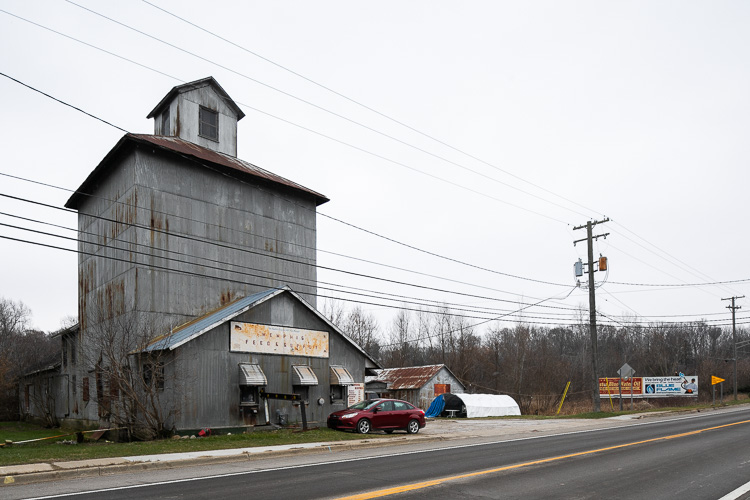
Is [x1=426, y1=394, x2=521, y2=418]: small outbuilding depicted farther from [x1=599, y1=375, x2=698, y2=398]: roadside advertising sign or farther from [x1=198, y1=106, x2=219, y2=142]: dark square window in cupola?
[x1=198, y1=106, x2=219, y2=142]: dark square window in cupola

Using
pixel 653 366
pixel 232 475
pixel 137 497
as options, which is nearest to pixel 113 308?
pixel 232 475

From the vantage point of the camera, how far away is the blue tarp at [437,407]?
151 feet

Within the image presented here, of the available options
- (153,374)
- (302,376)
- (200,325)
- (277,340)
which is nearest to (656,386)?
(302,376)

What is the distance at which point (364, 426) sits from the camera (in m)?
22.9

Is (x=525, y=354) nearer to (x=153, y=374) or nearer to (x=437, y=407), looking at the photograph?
(x=437, y=407)

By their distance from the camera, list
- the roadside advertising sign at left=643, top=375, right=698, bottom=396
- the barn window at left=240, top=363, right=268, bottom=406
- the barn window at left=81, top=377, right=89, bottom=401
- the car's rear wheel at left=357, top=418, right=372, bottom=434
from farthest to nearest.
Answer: the roadside advertising sign at left=643, top=375, right=698, bottom=396 → the barn window at left=81, top=377, right=89, bottom=401 → the barn window at left=240, top=363, right=268, bottom=406 → the car's rear wheel at left=357, top=418, right=372, bottom=434

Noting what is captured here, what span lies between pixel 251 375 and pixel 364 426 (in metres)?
4.71

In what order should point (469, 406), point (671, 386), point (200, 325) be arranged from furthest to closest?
point (671, 386), point (469, 406), point (200, 325)

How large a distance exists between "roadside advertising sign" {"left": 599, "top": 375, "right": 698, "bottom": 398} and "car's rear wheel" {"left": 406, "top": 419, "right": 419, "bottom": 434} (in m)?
36.6

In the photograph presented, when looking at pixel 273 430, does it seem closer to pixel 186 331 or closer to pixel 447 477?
pixel 186 331

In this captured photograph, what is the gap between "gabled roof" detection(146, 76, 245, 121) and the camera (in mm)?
30703

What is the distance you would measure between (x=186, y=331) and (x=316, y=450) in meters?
8.28

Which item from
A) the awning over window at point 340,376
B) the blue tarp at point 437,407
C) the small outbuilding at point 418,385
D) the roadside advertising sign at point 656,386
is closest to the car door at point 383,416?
the awning over window at point 340,376

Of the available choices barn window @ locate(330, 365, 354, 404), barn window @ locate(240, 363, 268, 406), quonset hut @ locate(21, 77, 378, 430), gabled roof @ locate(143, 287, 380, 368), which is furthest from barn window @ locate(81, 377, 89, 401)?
barn window @ locate(330, 365, 354, 404)
